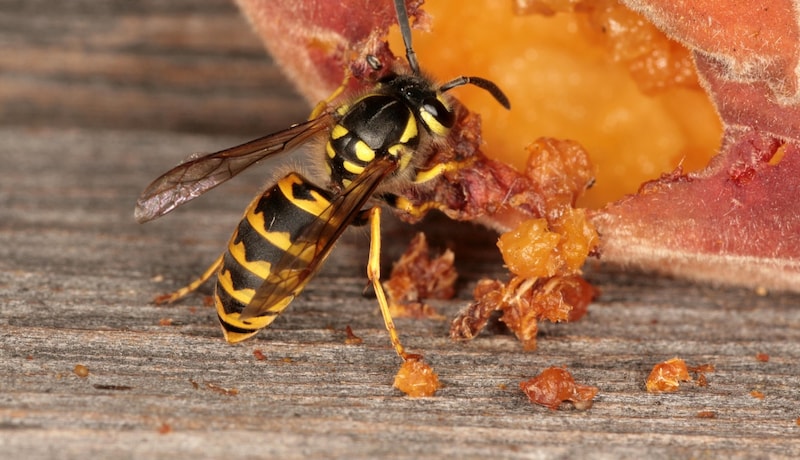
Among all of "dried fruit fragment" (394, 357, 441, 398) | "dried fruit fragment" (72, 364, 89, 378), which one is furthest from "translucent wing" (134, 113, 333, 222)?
"dried fruit fragment" (394, 357, 441, 398)

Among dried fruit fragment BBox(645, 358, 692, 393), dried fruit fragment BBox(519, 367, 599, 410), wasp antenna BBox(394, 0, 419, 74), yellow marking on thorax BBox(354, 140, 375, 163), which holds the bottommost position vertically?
dried fruit fragment BBox(519, 367, 599, 410)

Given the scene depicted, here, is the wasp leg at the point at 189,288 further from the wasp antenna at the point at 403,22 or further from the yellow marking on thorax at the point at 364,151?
the wasp antenna at the point at 403,22

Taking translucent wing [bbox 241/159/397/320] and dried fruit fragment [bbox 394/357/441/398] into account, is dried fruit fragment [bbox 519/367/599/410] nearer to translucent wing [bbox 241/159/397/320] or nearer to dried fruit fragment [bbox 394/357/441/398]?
dried fruit fragment [bbox 394/357/441/398]

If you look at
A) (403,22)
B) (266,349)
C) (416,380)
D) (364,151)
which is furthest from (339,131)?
(416,380)

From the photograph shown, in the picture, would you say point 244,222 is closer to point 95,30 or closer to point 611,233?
point 611,233

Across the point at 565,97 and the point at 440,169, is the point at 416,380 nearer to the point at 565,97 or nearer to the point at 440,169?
the point at 440,169

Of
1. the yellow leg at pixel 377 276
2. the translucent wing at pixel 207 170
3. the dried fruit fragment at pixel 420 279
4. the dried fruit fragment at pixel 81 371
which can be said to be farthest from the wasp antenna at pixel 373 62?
the dried fruit fragment at pixel 81 371
